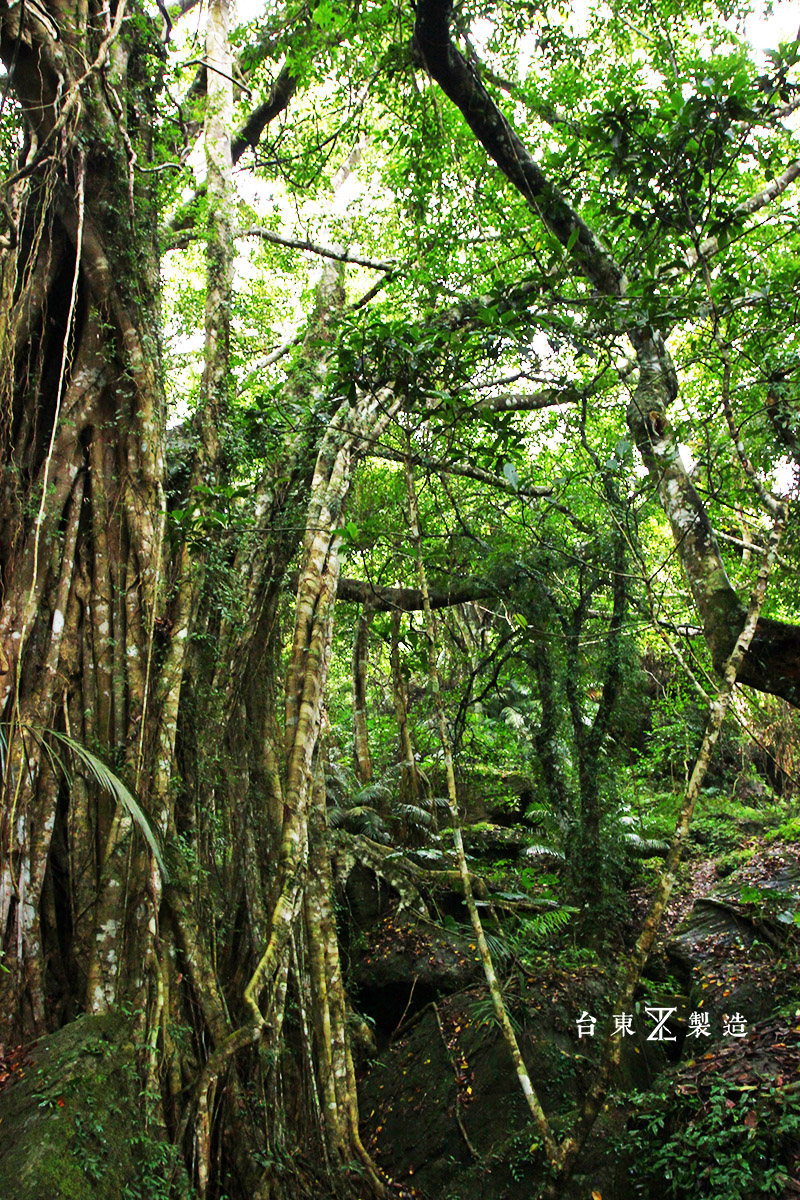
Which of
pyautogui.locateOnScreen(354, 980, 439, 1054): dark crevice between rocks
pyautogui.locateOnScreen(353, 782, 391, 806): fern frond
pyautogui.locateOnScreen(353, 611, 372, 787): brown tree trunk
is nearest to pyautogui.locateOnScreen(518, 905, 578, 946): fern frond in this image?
pyautogui.locateOnScreen(354, 980, 439, 1054): dark crevice between rocks

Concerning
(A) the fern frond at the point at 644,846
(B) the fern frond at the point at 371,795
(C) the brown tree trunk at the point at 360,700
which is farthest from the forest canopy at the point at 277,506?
(C) the brown tree trunk at the point at 360,700

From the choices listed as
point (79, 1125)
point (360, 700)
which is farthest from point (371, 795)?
point (79, 1125)

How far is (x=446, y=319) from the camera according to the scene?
3.75m

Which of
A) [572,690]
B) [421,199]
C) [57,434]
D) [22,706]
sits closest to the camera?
[22,706]

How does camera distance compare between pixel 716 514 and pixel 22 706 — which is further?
pixel 716 514

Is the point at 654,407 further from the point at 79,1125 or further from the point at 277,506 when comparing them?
the point at 79,1125

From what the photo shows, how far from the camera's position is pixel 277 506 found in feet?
15.3

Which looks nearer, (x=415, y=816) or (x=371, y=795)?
(x=415, y=816)

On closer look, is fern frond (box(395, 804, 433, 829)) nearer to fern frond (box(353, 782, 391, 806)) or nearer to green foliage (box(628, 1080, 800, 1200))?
fern frond (box(353, 782, 391, 806))

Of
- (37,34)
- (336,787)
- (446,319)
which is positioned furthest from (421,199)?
(336,787)

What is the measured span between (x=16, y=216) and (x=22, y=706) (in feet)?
6.95

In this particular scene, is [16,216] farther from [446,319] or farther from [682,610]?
[682,610]

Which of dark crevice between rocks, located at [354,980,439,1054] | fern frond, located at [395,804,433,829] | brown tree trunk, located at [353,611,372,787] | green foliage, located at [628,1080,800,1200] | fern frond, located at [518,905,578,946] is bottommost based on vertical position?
green foliage, located at [628,1080,800,1200]

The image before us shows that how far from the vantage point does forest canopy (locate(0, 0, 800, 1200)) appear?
9.35 feet
